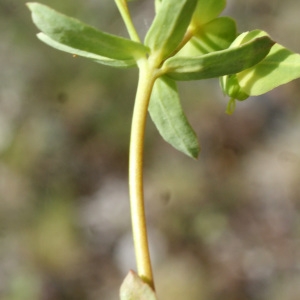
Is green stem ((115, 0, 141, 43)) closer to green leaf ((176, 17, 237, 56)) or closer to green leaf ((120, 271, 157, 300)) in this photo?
green leaf ((176, 17, 237, 56))

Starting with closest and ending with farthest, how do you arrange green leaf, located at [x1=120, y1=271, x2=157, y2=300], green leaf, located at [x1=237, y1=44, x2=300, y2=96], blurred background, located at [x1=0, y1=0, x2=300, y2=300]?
green leaf, located at [x1=120, y1=271, x2=157, y2=300] → green leaf, located at [x1=237, y1=44, x2=300, y2=96] → blurred background, located at [x1=0, y1=0, x2=300, y2=300]

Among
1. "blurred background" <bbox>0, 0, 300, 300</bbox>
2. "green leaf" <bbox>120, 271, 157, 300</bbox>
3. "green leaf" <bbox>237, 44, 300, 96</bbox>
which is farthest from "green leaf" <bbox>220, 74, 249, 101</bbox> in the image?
"blurred background" <bbox>0, 0, 300, 300</bbox>

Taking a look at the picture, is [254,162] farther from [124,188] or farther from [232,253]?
[124,188]

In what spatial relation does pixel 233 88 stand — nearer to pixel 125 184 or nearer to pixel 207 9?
pixel 207 9

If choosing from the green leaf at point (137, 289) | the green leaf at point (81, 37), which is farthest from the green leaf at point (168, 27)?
the green leaf at point (137, 289)

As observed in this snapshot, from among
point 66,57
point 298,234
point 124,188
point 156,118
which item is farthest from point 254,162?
point 156,118

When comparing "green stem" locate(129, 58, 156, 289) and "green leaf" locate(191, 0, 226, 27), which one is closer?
"green stem" locate(129, 58, 156, 289)
